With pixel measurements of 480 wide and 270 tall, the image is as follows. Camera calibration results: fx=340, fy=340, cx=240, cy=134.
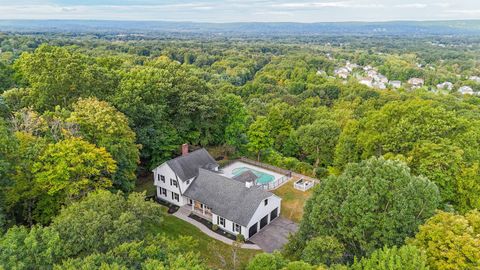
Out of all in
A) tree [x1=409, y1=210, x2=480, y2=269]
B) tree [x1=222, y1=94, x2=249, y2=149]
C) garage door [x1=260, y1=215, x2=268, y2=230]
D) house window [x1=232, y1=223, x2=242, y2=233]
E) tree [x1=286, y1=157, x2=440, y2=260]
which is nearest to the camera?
tree [x1=409, y1=210, x2=480, y2=269]

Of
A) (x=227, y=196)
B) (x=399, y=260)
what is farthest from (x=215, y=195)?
(x=399, y=260)

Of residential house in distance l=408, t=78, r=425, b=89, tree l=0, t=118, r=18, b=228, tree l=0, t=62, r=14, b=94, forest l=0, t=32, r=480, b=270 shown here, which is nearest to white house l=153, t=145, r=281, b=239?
forest l=0, t=32, r=480, b=270

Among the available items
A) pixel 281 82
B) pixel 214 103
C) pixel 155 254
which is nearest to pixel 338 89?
pixel 281 82

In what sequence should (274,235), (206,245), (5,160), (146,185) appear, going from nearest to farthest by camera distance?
(5,160), (206,245), (274,235), (146,185)

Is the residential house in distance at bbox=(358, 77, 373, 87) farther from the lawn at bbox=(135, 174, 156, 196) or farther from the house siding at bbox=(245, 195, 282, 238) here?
the house siding at bbox=(245, 195, 282, 238)

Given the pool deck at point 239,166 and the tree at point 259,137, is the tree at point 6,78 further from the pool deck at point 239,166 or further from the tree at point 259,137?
the tree at point 259,137

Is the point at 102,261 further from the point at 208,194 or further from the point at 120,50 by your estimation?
the point at 120,50

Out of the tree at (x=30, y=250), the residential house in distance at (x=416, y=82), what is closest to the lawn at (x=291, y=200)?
Result: the tree at (x=30, y=250)

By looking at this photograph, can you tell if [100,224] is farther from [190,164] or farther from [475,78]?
[475,78]
